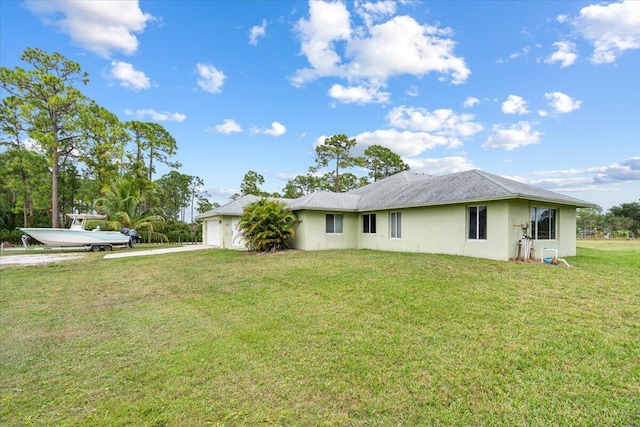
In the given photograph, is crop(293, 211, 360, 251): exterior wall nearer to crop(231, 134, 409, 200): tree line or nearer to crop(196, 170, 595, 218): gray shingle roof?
crop(196, 170, 595, 218): gray shingle roof

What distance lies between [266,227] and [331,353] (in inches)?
455

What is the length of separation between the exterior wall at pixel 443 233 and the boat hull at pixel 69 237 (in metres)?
15.1

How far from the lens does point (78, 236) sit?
56.3ft

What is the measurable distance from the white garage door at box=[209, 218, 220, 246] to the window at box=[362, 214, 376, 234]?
997cm

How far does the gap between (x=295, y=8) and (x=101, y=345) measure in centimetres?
1428

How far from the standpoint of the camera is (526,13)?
12344 mm

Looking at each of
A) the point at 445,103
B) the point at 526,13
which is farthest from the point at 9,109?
the point at 526,13

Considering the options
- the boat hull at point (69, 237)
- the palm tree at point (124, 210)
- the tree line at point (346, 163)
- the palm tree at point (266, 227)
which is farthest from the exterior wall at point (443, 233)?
the tree line at point (346, 163)

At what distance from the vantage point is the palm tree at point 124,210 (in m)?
22.5

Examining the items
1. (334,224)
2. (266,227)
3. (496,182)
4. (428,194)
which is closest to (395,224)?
(428,194)

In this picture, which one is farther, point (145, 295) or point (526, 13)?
point (526, 13)

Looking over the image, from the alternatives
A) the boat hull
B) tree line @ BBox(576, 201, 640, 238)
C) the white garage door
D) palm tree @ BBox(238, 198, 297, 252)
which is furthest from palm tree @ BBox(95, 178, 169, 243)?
A: tree line @ BBox(576, 201, 640, 238)

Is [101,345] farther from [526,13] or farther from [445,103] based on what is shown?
[445,103]

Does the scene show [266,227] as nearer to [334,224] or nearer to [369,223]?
[334,224]
